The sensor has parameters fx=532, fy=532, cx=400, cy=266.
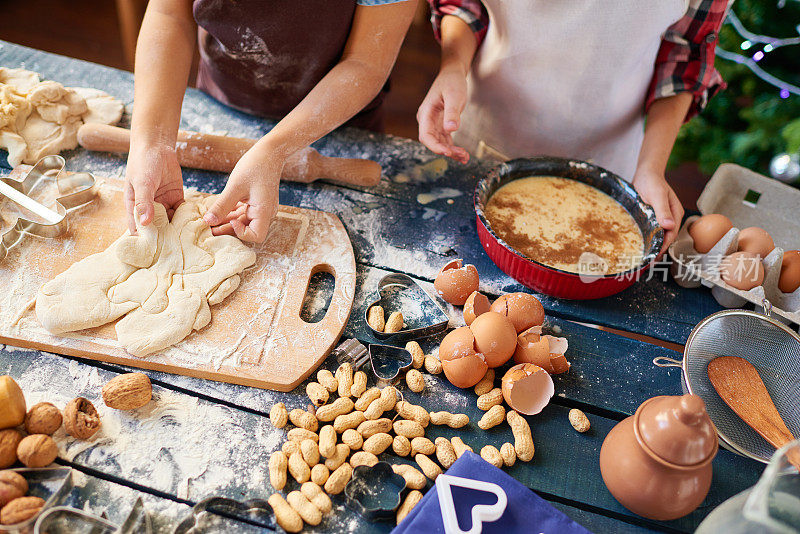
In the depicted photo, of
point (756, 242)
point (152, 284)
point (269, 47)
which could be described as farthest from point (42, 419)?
point (756, 242)

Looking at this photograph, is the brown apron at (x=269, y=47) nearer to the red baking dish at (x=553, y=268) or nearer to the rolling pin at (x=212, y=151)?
the rolling pin at (x=212, y=151)

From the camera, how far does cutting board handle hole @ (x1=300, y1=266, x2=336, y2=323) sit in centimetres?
122

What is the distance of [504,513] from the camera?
913mm

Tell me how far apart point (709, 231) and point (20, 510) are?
4.98ft

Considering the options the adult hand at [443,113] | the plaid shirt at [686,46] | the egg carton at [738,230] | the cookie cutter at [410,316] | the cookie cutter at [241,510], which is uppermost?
the plaid shirt at [686,46]

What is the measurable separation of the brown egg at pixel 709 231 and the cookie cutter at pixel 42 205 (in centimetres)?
153

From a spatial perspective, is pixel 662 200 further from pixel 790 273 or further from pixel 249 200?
pixel 249 200

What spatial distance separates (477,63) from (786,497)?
143cm

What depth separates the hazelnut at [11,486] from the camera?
2.71ft

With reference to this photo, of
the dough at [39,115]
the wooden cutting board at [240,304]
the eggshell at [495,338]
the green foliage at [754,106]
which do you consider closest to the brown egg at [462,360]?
the eggshell at [495,338]

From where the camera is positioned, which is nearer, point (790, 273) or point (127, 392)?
point (127, 392)

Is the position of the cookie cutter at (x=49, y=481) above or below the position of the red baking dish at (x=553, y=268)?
below

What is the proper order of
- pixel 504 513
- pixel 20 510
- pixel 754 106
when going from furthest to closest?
1. pixel 754 106
2. pixel 504 513
3. pixel 20 510

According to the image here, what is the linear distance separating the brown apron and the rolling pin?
212mm
